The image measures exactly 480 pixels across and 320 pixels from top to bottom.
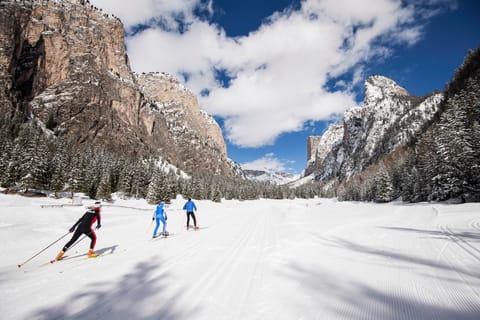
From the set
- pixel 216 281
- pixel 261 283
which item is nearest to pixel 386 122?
pixel 261 283

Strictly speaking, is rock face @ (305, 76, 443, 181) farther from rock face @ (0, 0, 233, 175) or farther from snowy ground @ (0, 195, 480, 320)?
rock face @ (0, 0, 233, 175)

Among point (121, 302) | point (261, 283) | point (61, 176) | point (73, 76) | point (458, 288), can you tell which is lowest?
point (121, 302)

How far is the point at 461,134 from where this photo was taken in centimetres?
2630

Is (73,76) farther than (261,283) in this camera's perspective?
Yes

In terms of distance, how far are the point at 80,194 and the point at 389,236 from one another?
5196 cm

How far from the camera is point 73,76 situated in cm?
11525

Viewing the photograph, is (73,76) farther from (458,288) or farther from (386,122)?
(386,122)

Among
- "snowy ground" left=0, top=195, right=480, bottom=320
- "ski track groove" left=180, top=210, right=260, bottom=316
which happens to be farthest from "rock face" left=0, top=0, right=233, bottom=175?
"ski track groove" left=180, top=210, right=260, bottom=316

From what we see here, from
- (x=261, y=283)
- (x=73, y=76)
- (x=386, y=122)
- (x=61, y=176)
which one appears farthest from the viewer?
(x=386, y=122)

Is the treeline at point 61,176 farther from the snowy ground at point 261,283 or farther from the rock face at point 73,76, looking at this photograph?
the snowy ground at point 261,283

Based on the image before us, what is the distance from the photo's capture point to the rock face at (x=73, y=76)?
9938cm

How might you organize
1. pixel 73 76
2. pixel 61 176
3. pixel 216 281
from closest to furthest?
pixel 216 281 → pixel 61 176 → pixel 73 76

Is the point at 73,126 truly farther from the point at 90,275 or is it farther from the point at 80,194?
the point at 90,275

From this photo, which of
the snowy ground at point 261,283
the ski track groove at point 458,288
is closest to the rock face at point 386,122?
the ski track groove at point 458,288
